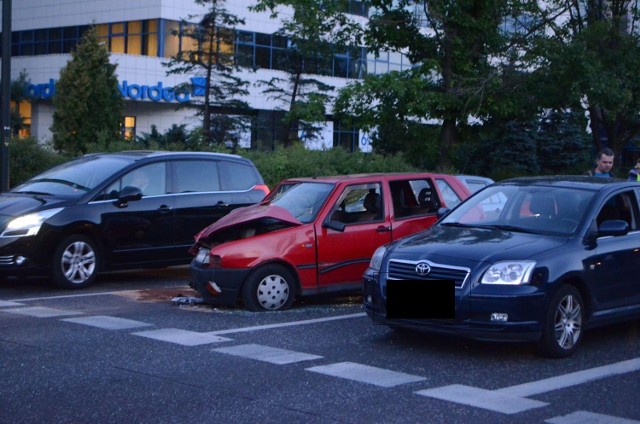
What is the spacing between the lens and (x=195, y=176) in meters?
14.2

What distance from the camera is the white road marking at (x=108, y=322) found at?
9.99 m

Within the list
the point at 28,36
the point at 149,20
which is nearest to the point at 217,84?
the point at 149,20

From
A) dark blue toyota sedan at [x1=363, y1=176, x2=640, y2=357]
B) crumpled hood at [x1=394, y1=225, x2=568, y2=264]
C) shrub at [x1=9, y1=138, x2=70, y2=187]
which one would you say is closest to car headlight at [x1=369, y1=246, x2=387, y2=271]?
dark blue toyota sedan at [x1=363, y1=176, x2=640, y2=357]

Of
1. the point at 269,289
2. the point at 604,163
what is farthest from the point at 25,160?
the point at 604,163

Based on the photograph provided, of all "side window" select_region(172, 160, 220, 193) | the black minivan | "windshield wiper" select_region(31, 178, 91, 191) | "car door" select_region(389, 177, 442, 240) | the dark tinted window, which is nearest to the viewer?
"car door" select_region(389, 177, 442, 240)

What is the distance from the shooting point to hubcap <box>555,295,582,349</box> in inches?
335

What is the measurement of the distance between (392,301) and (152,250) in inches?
220

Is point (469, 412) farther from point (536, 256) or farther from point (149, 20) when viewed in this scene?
point (149, 20)

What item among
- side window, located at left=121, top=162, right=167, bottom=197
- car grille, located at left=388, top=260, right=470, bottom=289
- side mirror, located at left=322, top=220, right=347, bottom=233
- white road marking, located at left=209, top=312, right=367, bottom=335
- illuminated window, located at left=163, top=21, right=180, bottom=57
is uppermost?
illuminated window, located at left=163, top=21, right=180, bottom=57

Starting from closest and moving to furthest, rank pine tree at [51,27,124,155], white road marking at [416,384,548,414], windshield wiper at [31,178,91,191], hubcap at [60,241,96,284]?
white road marking at [416,384,548,414] → hubcap at [60,241,96,284] → windshield wiper at [31,178,91,191] → pine tree at [51,27,124,155]

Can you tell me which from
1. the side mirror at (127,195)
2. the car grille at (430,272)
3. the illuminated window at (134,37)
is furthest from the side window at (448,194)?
the illuminated window at (134,37)

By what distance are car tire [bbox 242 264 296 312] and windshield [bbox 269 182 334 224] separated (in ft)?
2.33

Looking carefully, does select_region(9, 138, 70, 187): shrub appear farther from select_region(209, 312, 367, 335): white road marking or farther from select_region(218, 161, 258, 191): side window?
select_region(209, 312, 367, 335): white road marking

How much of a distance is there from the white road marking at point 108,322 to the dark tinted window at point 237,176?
438 centimetres
